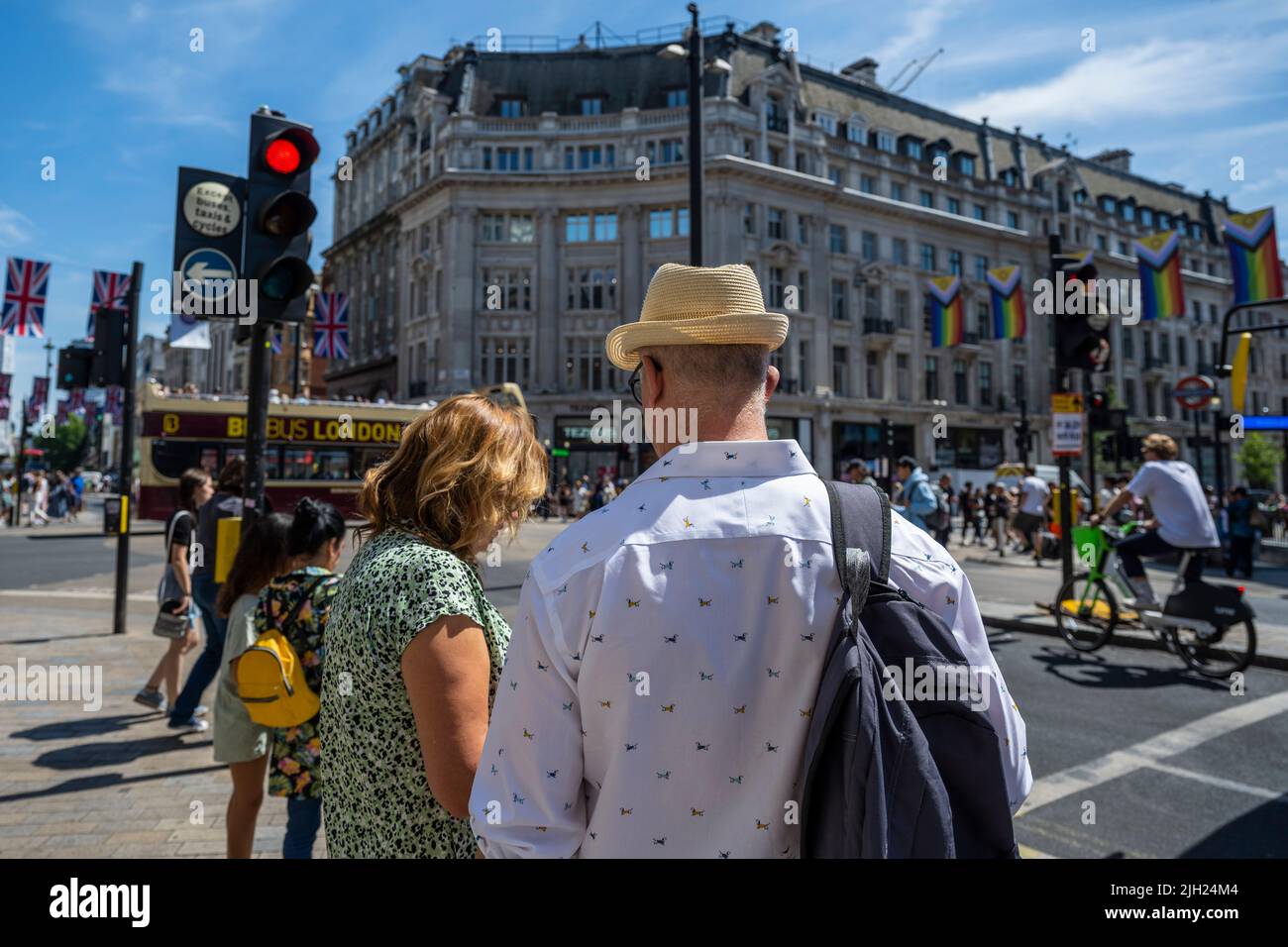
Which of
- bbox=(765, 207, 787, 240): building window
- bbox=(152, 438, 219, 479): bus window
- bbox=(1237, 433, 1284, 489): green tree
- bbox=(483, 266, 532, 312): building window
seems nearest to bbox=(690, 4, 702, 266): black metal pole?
bbox=(152, 438, 219, 479): bus window

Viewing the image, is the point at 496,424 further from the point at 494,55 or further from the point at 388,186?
the point at 388,186

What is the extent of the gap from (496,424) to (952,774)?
4.28 feet

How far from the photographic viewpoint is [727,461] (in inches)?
58.9

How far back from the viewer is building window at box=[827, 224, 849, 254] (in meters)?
45.2

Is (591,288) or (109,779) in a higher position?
(591,288)

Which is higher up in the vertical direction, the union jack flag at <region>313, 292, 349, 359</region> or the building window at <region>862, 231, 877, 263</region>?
the building window at <region>862, 231, 877, 263</region>

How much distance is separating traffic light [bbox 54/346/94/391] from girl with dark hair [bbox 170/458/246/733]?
14.5 ft

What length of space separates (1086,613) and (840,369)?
38539mm

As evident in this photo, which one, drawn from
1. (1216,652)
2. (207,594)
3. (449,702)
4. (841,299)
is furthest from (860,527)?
(841,299)

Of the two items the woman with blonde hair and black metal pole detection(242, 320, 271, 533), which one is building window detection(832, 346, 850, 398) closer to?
black metal pole detection(242, 320, 271, 533)

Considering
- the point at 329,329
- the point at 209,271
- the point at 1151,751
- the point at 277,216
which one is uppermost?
the point at 329,329

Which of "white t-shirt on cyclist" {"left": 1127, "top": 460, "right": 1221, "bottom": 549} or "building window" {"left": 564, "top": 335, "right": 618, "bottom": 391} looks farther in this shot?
"building window" {"left": 564, "top": 335, "right": 618, "bottom": 391}

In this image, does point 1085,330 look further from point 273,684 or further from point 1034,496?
point 1034,496

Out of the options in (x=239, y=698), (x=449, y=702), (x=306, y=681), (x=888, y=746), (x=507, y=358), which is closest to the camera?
(x=888, y=746)
